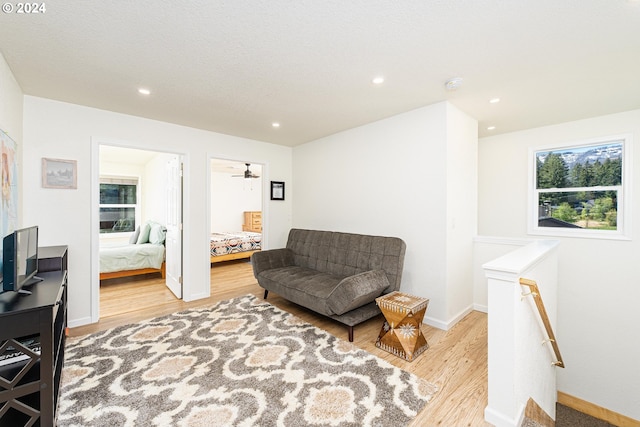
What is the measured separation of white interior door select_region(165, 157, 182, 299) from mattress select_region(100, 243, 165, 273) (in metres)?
0.70

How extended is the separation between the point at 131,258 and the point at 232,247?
6.15ft

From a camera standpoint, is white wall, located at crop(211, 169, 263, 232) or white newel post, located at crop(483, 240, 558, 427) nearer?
white newel post, located at crop(483, 240, 558, 427)

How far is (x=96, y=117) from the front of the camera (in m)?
3.13

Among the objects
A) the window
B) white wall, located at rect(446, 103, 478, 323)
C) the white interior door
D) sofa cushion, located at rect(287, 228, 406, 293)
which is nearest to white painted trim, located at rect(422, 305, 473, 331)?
white wall, located at rect(446, 103, 478, 323)

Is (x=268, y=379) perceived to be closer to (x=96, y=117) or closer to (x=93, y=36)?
(x=93, y=36)

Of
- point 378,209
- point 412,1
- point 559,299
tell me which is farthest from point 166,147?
point 559,299

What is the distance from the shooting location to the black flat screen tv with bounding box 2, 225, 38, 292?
61.6 inches

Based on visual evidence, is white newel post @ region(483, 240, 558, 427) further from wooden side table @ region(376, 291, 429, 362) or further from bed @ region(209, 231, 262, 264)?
bed @ region(209, 231, 262, 264)

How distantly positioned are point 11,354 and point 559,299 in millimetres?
5376

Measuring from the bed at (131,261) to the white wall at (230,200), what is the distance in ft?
9.30

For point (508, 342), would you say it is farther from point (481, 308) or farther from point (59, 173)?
point (59, 173)

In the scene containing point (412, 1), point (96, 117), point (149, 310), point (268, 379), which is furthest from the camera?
point (149, 310)

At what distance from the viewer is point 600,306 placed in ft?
10.6

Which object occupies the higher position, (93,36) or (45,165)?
(93,36)
